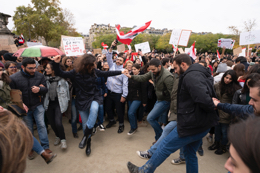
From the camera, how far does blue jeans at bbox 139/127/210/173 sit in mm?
2174

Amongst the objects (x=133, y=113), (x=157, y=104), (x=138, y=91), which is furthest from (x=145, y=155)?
(x=138, y=91)

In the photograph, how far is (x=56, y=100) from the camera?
11.4ft

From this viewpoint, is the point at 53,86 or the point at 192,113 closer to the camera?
the point at 192,113

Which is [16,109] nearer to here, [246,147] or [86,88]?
[86,88]

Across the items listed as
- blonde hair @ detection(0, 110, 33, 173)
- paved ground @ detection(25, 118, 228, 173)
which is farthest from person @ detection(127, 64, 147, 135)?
blonde hair @ detection(0, 110, 33, 173)

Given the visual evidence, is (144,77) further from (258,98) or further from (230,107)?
(258,98)

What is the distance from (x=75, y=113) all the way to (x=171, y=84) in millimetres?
2450

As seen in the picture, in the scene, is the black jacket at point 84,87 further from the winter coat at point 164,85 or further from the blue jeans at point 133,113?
the winter coat at point 164,85

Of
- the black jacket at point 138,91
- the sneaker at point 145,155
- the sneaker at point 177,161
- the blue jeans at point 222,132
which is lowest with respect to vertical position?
the sneaker at point 177,161

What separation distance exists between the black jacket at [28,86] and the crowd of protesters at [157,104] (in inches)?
0.6

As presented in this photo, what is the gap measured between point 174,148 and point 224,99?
1.82 metres

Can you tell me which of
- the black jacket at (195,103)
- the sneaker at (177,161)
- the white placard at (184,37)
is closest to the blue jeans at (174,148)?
the black jacket at (195,103)

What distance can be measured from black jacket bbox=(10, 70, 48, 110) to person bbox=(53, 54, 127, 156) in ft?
1.69

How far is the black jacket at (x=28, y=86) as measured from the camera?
296 cm
